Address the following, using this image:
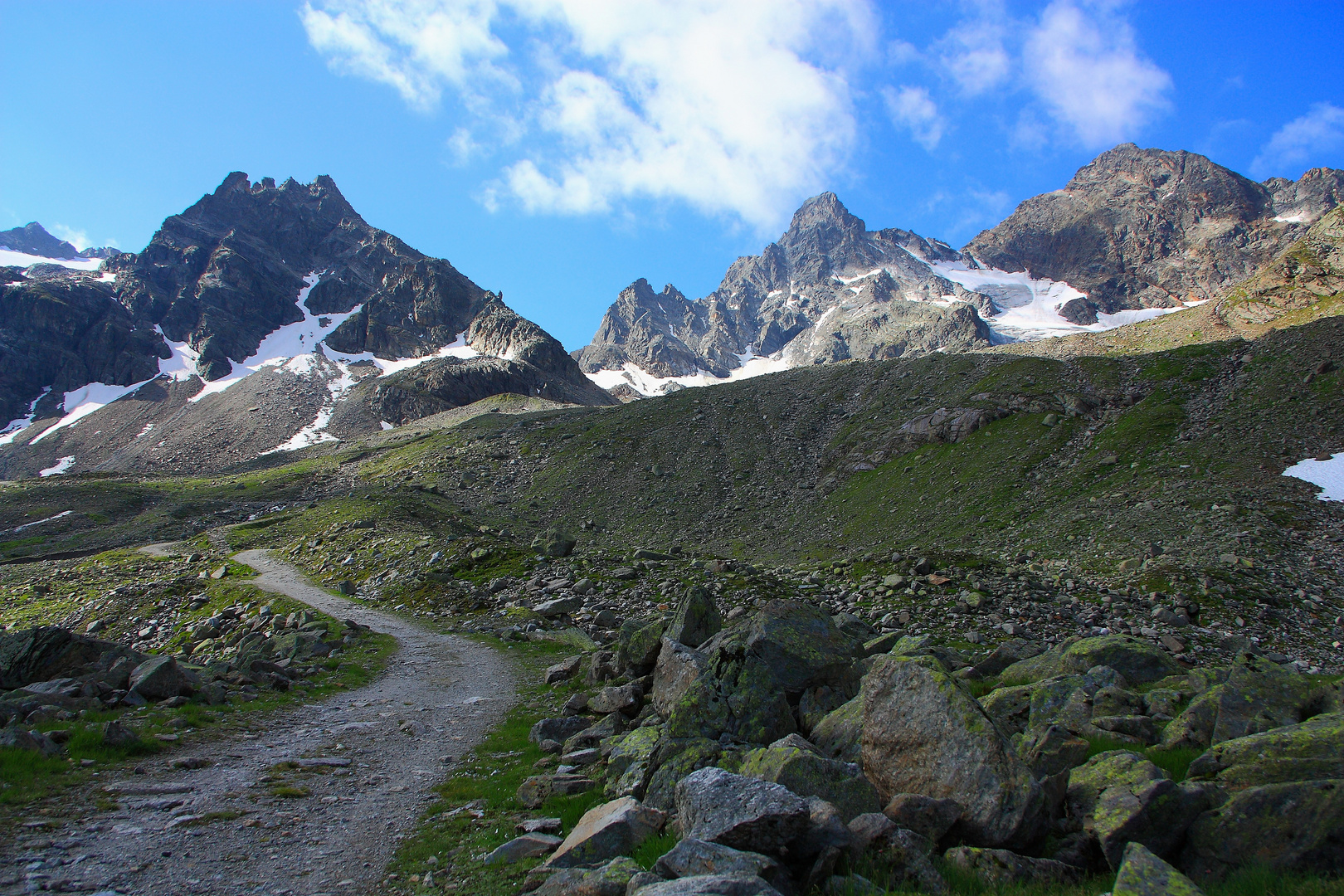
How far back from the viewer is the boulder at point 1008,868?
6574mm

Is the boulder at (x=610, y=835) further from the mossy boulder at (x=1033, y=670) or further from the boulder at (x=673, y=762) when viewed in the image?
the mossy boulder at (x=1033, y=670)

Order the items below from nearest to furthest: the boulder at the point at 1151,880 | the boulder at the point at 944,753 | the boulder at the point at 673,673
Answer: the boulder at the point at 1151,880 → the boulder at the point at 944,753 → the boulder at the point at 673,673

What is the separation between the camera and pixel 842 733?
435 inches

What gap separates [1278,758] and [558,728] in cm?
1347

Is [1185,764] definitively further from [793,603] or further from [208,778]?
[208,778]

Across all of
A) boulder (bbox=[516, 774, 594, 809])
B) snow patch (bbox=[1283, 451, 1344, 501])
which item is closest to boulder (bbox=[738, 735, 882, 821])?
boulder (bbox=[516, 774, 594, 809])

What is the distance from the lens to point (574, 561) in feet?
120

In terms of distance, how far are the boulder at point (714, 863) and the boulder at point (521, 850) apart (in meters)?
2.98

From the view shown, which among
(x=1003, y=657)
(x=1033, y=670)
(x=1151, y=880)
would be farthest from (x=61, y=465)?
(x=1151, y=880)

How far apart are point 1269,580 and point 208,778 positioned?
34.5m

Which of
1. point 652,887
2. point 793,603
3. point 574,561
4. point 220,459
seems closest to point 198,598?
point 574,561

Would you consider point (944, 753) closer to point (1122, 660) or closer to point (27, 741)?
point (1122, 660)

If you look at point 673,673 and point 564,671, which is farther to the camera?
point 564,671

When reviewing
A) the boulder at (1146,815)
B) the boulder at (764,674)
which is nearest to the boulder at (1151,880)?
the boulder at (1146,815)
